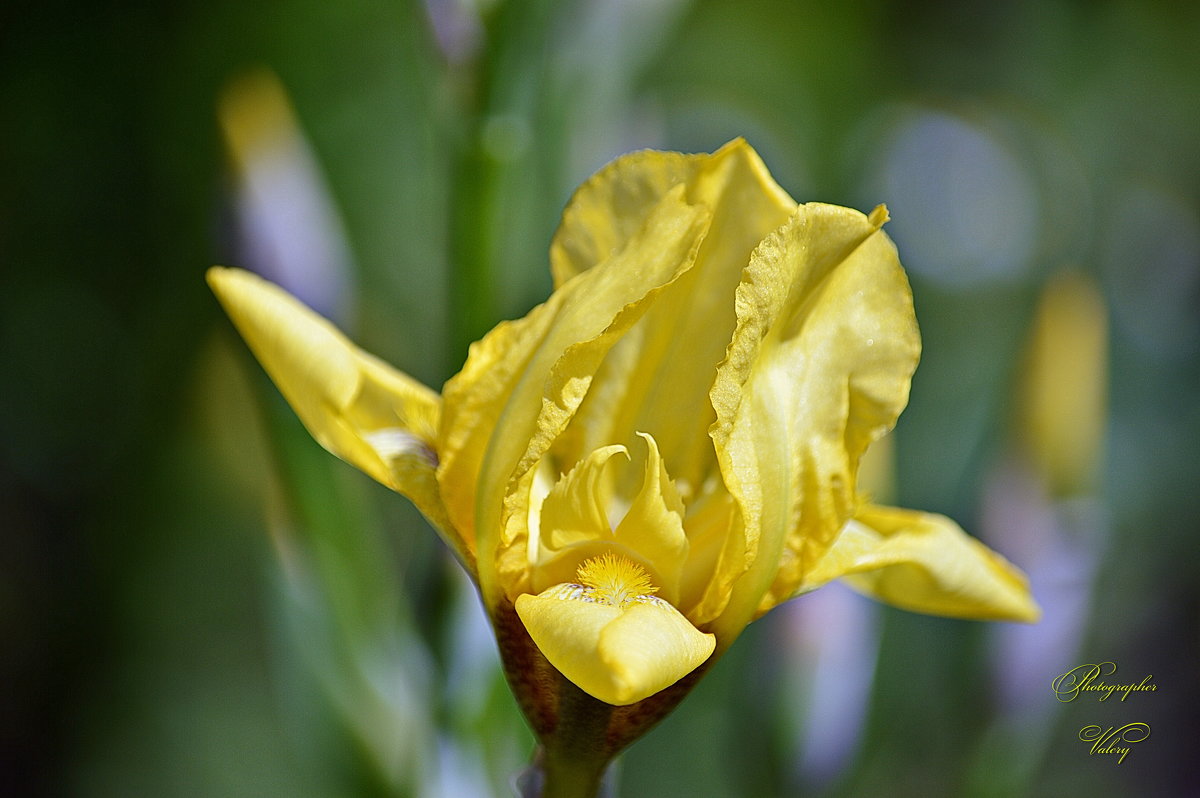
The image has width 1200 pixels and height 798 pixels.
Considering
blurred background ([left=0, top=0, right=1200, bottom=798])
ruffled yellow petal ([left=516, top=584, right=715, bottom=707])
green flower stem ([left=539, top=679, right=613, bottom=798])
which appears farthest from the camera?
blurred background ([left=0, top=0, right=1200, bottom=798])

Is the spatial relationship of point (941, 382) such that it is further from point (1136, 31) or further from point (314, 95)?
point (314, 95)

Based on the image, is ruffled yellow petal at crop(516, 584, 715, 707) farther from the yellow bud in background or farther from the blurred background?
the yellow bud in background

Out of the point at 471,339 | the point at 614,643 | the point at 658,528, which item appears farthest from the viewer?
the point at 471,339

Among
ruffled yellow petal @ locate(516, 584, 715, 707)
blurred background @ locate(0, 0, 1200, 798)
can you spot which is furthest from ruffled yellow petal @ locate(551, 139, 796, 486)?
blurred background @ locate(0, 0, 1200, 798)

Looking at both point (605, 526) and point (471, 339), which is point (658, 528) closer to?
point (605, 526)

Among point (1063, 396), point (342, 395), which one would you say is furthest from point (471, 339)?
point (1063, 396)
